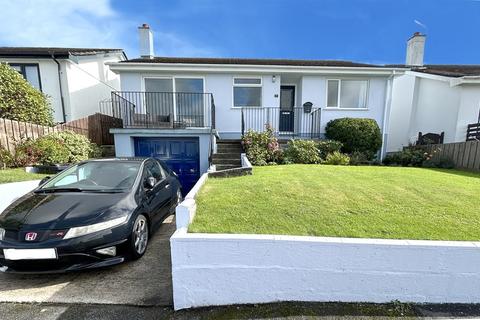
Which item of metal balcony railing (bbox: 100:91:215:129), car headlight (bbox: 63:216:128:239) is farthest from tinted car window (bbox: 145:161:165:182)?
metal balcony railing (bbox: 100:91:215:129)

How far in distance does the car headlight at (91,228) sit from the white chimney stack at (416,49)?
53.0 ft

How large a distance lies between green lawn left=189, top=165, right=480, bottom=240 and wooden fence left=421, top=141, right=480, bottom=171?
3455 mm

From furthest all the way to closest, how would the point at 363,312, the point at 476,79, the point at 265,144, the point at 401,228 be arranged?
the point at 476,79 < the point at 265,144 < the point at 401,228 < the point at 363,312

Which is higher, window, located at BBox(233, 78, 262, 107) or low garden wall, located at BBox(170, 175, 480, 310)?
window, located at BBox(233, 78, 262, 107)

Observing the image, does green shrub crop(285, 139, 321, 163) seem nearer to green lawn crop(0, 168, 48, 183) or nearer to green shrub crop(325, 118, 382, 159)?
green shrub crop(325, 118, 382, 159)

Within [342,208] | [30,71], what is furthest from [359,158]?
[30,71]

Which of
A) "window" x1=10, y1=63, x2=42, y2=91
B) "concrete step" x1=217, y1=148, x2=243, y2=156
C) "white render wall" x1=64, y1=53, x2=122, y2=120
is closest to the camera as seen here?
"concrete step" x1=217, y1=148, x2=243, y2=156

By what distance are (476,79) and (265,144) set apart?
30.3ft

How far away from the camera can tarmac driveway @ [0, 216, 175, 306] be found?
8.77 feet

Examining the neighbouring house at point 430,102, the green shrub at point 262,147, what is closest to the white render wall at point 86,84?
the green shrub at point 262,147

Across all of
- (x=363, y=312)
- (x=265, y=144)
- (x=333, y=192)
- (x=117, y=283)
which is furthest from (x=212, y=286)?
(x=265, y=144)

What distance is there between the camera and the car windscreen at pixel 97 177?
3.85 m

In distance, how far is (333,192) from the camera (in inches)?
168

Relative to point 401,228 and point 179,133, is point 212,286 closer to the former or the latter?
point 401,228
